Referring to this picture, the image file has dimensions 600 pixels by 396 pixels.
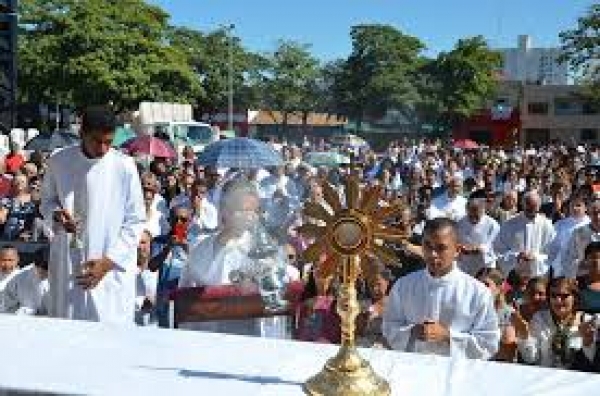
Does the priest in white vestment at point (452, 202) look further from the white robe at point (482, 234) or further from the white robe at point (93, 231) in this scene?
the white robe at point (93, 231)

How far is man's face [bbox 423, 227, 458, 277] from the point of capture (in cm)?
392

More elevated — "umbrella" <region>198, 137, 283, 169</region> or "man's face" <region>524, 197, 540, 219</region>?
"umbrella" <region>198, 137, 283, 169</region>

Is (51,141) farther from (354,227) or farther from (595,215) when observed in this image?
(354,227)

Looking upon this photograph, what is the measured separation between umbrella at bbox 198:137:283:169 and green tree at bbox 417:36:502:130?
46.9 metres

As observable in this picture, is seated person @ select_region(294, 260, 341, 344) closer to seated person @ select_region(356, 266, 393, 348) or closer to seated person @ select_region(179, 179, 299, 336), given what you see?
seated person @ select_region(356, 266, 393, 348)

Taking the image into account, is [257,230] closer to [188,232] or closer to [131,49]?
[188,232]

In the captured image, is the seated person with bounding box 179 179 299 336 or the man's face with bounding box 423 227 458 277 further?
the seated person with bounding box 179 179 299 336

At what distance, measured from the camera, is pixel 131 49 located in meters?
37.1

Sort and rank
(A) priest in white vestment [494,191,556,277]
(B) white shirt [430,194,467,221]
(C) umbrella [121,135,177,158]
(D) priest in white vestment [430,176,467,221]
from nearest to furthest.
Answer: (A) priest in white vestment [494,191,556,277]
(B) white shirt [430,194,467,221]
(D) priest in white vestment [430,176,467,221]
(C) umbrella [121,135,177,158]

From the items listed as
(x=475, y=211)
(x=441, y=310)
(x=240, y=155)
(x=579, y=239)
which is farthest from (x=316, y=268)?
(x=240, y=155)

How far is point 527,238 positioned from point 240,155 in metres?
4.36

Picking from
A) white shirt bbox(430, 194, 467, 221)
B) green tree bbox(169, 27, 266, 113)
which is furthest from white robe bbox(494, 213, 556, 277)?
green tree bbox(169, 27, 266, 113)

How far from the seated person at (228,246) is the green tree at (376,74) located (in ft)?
181

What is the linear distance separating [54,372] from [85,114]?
5.34 ft
